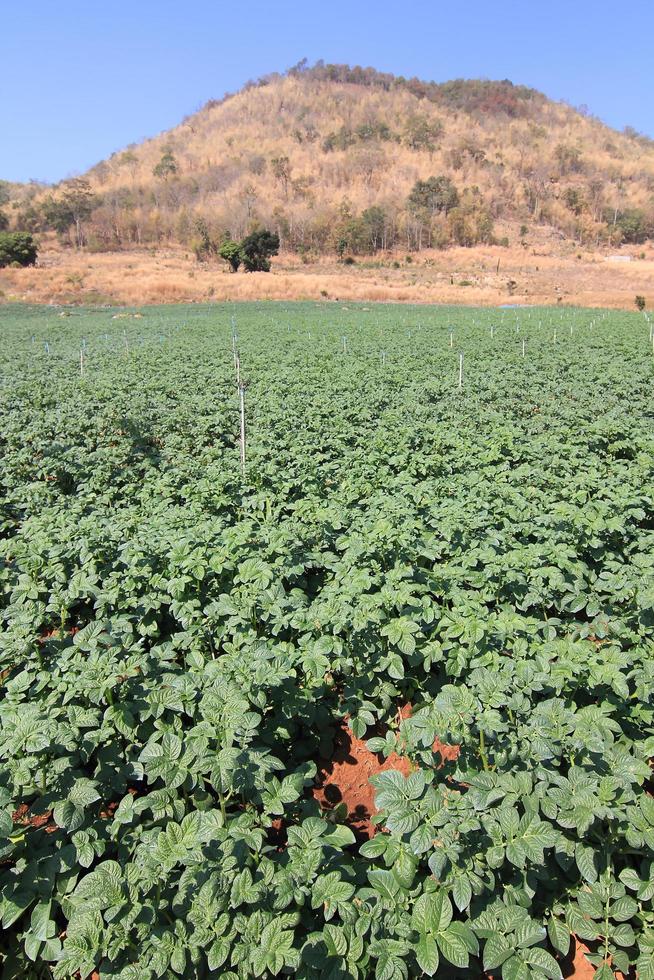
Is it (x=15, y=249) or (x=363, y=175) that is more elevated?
(x=363, y=175)

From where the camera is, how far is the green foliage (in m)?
54.6

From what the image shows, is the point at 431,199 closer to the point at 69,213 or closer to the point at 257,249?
Result: the point at 257,249

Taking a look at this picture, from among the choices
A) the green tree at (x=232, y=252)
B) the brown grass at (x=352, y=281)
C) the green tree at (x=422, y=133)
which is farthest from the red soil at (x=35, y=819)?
the green tree at (x=422, y=133)

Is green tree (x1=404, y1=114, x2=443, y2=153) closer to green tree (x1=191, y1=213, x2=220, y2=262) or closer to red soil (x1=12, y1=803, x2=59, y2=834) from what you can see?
green tree (x1=191, y1=213, x2=220, y2=262)

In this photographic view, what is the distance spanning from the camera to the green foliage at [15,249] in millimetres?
54594

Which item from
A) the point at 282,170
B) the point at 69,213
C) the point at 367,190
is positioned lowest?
the point at 69,213

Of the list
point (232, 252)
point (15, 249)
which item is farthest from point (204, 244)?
point (15, 249)

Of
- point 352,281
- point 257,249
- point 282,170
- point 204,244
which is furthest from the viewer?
point 282,170

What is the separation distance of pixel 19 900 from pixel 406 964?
56.4 inches

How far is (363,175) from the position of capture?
10150 centimetres

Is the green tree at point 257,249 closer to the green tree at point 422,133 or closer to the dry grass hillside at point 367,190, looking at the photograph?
the dry grass hillside at point 367,190

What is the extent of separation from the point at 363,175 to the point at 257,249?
174 feet

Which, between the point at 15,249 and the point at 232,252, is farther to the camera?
the point at 232,252

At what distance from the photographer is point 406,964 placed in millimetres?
1979
